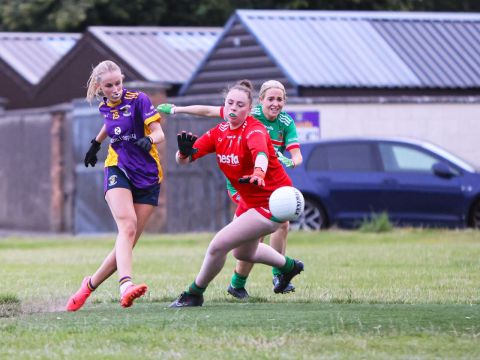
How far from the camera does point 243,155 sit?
10031 mm

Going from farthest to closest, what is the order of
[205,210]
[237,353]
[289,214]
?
[205,210] → [289,214] → [237,353]

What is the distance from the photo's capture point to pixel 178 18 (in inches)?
1596

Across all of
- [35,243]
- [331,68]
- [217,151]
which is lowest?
[35,243]

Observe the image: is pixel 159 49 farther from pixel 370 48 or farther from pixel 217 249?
pixel 217 249

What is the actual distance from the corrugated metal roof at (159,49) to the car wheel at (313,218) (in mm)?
8553

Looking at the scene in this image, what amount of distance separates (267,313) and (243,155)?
1172 millimetres

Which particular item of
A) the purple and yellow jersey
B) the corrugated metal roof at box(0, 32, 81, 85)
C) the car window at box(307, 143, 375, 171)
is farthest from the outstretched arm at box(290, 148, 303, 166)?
the corrugated metal roof at box(0, 32, 81, 85)

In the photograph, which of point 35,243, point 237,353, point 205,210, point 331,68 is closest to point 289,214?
point 237,353

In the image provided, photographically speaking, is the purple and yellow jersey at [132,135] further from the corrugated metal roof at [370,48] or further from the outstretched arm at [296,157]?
the corrugated metal roof at [370,48]

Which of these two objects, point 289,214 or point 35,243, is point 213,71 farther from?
point 289,214

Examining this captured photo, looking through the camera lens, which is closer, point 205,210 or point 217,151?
point 217,151

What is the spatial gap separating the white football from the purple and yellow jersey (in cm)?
111

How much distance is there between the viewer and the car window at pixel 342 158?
21.9 meters

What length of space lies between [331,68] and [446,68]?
2666 mm
